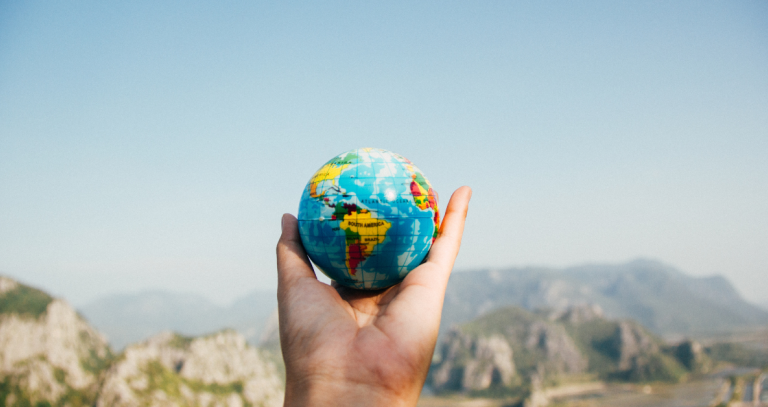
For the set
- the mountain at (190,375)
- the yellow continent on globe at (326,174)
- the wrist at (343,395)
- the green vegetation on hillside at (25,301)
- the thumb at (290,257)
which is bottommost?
the mountain at (190,375)

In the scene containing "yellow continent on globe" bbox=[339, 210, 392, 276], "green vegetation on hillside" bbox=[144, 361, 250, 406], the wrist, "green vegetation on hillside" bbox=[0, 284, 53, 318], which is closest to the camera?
the wrist

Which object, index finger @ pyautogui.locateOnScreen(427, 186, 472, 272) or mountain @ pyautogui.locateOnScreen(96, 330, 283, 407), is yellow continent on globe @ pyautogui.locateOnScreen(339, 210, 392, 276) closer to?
index finger @ pyautogui.locateOnScreen(427, 186, 472, 272)

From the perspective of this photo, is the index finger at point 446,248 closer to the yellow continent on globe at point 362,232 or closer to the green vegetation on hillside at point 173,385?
the yellow continent on globe at point 362,232

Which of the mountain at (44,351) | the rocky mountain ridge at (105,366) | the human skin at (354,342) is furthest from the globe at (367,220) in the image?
the mountain at (44,351)

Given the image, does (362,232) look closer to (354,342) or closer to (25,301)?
(354,342)

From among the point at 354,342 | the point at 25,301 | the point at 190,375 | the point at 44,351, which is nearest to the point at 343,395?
the point at 354,342

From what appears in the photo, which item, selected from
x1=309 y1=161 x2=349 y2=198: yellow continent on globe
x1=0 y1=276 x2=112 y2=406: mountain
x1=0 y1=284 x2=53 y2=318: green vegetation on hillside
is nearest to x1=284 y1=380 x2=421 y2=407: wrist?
x1=309 y1=161 x2=349 y2=198: yellow continent on globe
